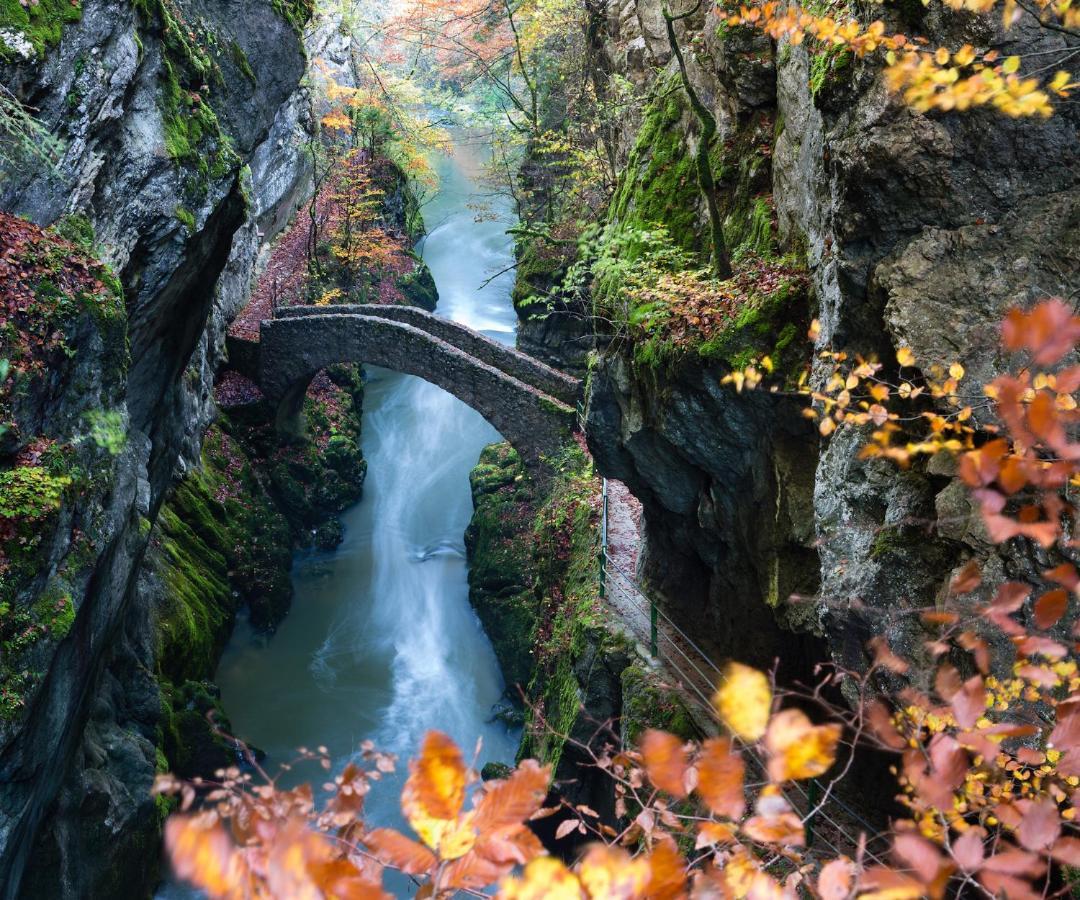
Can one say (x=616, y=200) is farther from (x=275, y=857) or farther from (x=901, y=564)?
(x=275, y=857)

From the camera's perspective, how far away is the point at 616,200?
29.6 feet

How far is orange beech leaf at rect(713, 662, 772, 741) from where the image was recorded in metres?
1.47

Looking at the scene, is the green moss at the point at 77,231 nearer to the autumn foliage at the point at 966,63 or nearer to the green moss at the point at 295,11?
the autumn foliage at the point at 966,63

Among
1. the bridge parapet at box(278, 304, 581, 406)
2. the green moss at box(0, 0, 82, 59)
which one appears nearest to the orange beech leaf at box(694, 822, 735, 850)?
the green moss at box(0, 0, 82, 59)

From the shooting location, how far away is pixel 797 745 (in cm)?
151

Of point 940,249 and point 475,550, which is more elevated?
point 940,249

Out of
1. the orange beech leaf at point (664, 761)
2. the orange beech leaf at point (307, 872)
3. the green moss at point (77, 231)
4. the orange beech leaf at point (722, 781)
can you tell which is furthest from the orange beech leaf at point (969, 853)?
the green moss at point (77, 231)

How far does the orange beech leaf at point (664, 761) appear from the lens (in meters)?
1.54

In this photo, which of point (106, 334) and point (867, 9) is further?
point (106, 334)

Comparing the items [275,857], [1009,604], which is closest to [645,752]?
[275,857]

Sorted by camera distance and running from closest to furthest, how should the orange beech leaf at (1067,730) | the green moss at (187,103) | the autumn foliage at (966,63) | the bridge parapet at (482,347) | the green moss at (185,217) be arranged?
the orange beech leaf at (1067,730) < the autumn foliage at (966,63) < the green moss at (185,217) < the green moss at (187,103) < the bridge parapet at (482,347)

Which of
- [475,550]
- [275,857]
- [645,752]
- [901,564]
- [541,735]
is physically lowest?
[541,735]

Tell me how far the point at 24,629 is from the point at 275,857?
14.5 ft

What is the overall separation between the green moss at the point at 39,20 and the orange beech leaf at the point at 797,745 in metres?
7.53
